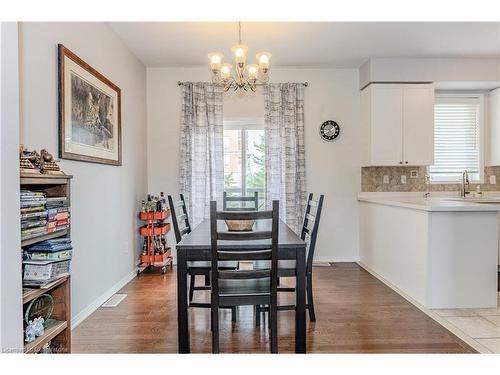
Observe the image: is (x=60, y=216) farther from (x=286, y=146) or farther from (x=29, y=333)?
(x=286, y=146)

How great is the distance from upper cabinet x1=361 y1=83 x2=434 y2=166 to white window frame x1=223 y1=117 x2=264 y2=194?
1.49m

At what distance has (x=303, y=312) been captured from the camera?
2.25 m

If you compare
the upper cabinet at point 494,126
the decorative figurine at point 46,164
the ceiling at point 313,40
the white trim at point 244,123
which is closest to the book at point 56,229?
the decorative figurine at point 46,164

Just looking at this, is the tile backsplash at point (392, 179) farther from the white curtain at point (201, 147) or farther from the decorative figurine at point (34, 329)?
the decorative figurine at point (34, 329)

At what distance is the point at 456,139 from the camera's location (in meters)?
5.16

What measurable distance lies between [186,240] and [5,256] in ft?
3.96

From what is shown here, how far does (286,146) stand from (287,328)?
2.71 meters

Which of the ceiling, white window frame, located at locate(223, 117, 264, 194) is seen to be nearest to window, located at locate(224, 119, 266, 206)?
white window frame, located at locate(223, 117, 264, 194)

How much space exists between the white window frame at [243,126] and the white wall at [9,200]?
3769 millimetres

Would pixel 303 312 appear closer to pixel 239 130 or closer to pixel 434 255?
pixel 434 255

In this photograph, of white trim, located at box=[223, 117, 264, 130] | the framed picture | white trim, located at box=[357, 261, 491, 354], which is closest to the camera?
white trim, located at box=[357, 261, 491, 354]

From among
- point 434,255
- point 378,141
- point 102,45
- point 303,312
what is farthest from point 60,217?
point 378,141

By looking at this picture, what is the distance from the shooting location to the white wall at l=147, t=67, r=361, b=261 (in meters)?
4.99

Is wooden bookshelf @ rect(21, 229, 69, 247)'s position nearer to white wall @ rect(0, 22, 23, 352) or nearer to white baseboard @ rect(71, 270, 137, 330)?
white wall @ rect(0, 22, 23, 352)
